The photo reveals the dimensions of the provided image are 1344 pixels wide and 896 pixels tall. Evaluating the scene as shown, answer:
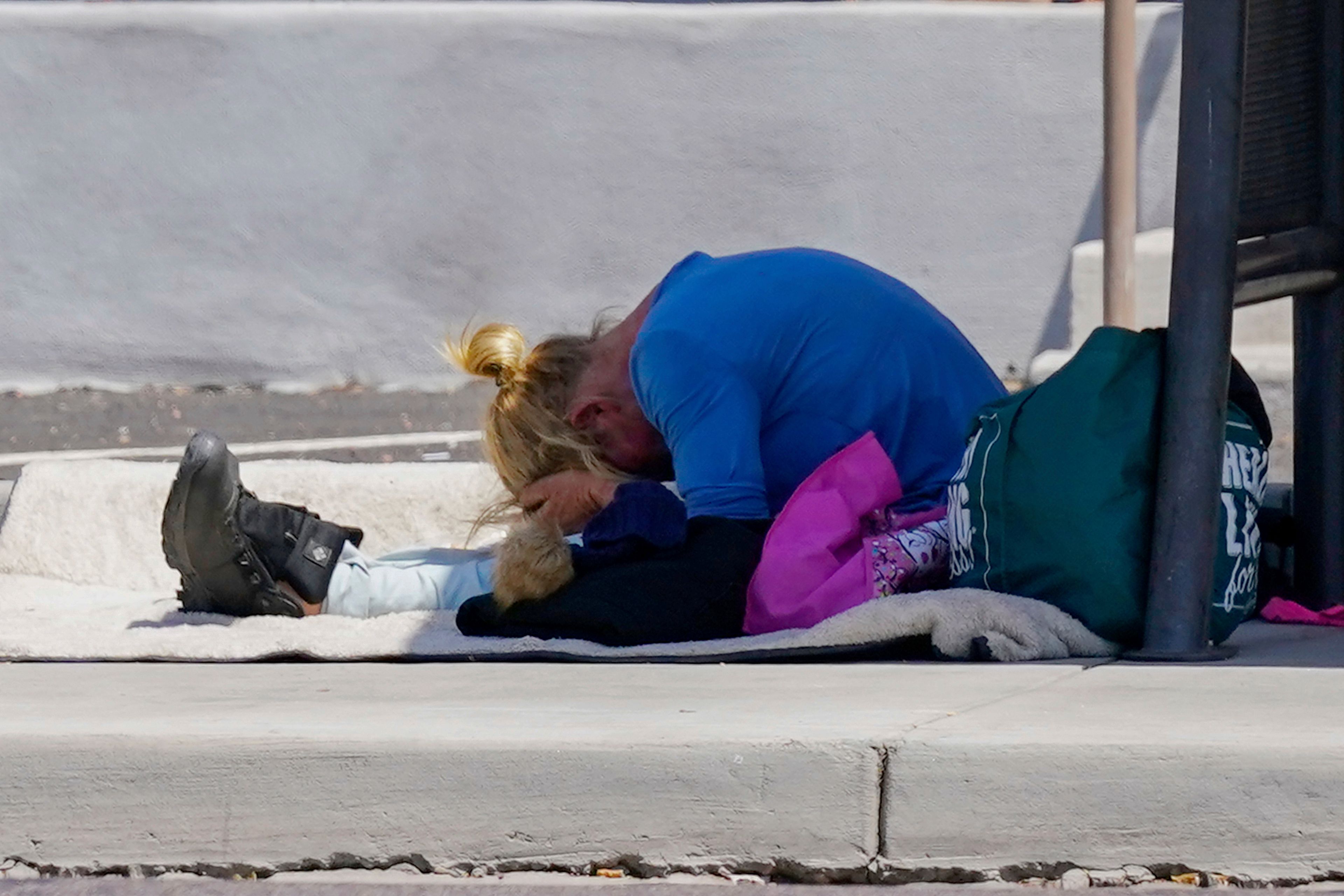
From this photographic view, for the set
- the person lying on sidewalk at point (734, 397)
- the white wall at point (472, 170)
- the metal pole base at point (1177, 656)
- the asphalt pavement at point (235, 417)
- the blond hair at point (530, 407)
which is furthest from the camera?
the white wall at point (472, 170)

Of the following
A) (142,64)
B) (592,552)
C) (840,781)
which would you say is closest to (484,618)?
(592,552)

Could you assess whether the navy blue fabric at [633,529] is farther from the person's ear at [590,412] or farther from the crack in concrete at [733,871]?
the crack in concrete at [733,871]

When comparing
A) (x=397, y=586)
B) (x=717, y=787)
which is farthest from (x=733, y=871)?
(x=397, y=586)

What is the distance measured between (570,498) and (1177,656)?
1451 millimetres

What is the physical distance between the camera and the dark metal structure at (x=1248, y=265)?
3.05 metres

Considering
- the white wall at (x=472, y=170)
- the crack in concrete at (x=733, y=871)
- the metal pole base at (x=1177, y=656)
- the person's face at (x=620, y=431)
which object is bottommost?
the crack in concrete at (x=733, y=871)

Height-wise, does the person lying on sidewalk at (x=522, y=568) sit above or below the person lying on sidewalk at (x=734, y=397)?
below

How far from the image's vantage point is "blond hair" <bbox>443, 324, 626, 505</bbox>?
4.05 metres

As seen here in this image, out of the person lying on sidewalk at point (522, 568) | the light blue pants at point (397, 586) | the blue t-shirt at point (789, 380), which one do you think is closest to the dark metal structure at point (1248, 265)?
the blue t-shirt at point (789, 380)

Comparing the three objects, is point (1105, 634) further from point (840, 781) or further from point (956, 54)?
point (956, 54)

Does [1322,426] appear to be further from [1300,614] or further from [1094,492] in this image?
[1094,492]

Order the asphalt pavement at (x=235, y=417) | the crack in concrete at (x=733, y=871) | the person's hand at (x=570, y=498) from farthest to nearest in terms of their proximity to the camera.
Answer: the asphalt pavement at (x=235, y=417) → the person's hand at (x=570, y=498) → the crack in concrete at (x=733, y=871)

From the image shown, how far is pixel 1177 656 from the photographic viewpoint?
3031mm

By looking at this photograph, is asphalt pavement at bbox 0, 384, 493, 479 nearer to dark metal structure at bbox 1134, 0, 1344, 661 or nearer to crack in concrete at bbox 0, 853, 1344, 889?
dark metal structure at bbox 1134, 0, 1344, 661
